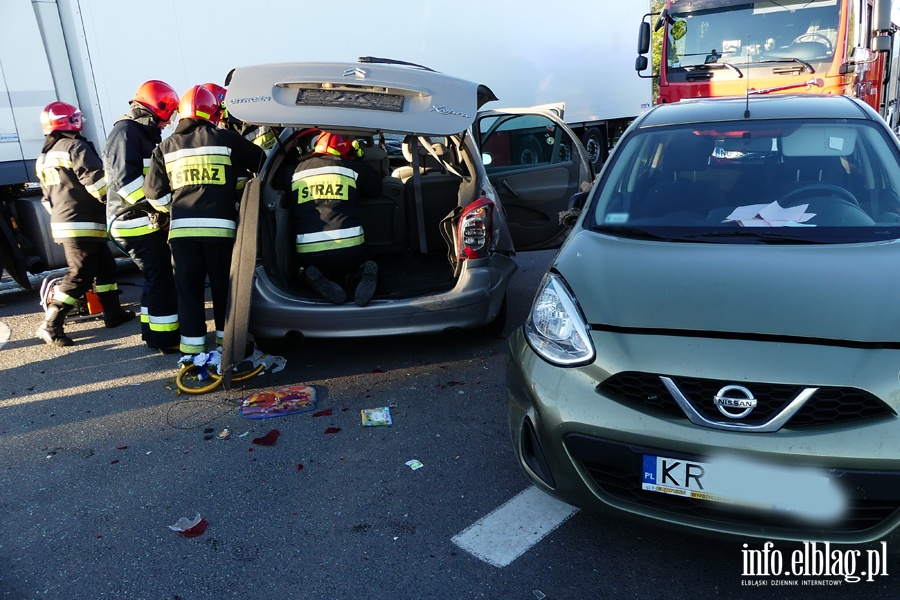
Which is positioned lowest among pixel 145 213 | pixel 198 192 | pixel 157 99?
pixel 145 213

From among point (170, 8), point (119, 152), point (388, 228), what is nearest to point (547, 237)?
point (388, 228)

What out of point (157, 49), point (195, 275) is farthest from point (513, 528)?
point (157, 49)

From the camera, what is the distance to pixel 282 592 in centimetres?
241

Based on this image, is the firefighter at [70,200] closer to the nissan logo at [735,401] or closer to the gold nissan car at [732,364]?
the gold nissan car at [732,364]

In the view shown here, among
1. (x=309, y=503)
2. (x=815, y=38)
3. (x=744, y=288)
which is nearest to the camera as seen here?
(x=744, y=288)

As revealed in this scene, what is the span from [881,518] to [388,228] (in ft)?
13.5

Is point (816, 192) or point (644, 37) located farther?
point (644, 37)

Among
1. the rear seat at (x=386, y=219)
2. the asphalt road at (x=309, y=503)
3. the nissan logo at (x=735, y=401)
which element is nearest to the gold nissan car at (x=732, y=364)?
the nissan logo at (x=735, y=401)

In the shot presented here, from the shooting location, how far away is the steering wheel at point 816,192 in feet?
10.1

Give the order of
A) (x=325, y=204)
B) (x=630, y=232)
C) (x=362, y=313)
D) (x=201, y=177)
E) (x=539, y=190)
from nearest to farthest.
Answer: (x=630, y=232), (x=362, y=313), (x=201, y=177), (x=325, y=204), (x=539, y=190)

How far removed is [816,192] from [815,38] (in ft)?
22.1

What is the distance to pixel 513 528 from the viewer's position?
8.93ft

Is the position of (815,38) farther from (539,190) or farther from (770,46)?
(539,190)

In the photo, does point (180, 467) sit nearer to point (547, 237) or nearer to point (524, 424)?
point (524, 424)
